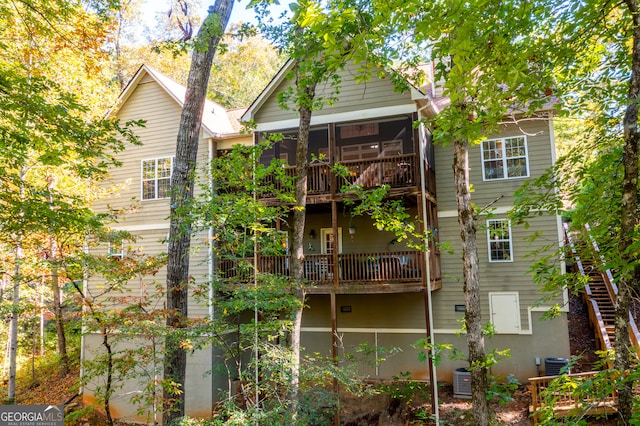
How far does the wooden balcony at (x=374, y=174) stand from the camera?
10.9 m

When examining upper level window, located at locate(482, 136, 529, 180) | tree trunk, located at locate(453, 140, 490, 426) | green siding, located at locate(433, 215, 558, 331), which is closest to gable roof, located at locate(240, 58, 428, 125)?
upper level window, located at locate(482, 136, 529, 180)

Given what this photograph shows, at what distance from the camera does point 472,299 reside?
6523mm

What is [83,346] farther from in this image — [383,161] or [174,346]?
[383,161]

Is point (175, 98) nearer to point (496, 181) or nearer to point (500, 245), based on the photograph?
point (496, 181)

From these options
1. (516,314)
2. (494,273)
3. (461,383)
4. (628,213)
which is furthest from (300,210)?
(516,314)

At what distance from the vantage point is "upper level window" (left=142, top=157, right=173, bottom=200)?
13680mm

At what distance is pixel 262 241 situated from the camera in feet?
21.9

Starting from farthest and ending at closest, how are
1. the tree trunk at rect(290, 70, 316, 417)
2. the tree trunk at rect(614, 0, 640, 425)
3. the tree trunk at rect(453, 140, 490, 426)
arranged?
the tree trunk at rect(290, 70, 316, 417) < the tree trunk at rect(453, 140, 490, 426) < the tree trunk at rect(614, 0, 640, 425)

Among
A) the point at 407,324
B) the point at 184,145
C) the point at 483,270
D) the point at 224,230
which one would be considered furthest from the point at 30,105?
the point at 483,270

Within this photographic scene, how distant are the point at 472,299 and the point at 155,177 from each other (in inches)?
442

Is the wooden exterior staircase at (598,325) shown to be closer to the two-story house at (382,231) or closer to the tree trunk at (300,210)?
the two-story house at (382,231)

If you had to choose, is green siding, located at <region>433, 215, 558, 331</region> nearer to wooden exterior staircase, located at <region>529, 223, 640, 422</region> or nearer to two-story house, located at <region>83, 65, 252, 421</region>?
wooden exterior staircase, located at <region>529, 223, 640, 422</region>

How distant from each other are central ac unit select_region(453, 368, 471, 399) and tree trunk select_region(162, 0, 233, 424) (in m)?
7.29

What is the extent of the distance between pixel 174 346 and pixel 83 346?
914 cm
